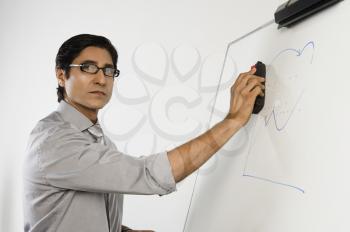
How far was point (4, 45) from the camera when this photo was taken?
1840mm

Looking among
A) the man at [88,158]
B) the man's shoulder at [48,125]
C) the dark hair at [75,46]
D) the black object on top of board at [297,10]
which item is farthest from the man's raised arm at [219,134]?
the dark hair at [75,46]

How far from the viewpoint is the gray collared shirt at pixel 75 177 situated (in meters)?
0.78

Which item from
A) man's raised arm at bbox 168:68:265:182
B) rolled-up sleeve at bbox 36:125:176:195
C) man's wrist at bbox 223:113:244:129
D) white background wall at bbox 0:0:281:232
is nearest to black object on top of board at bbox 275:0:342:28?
man's raised arm at bbox 168:68:265:182

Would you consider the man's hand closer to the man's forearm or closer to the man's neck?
the man's forearm

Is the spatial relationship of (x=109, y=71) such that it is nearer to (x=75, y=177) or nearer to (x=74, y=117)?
(x=74, y=117)

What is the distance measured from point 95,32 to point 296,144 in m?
1.21

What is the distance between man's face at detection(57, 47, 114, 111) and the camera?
1.00 metres

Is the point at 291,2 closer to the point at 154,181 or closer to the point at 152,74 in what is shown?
the point at 154,181

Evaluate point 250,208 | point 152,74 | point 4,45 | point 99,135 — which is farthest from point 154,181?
point 4,45

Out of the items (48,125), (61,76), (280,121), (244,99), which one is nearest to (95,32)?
(61,76)

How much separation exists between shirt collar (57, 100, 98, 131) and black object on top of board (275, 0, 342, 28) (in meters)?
0.58

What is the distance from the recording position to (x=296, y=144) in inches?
28.5

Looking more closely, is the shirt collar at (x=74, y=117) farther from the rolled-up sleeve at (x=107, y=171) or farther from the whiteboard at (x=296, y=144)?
the whiteboard at (x=296, y=144)

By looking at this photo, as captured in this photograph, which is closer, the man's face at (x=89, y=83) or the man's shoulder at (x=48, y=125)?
the man's shoulder at (x=48, y=125)
